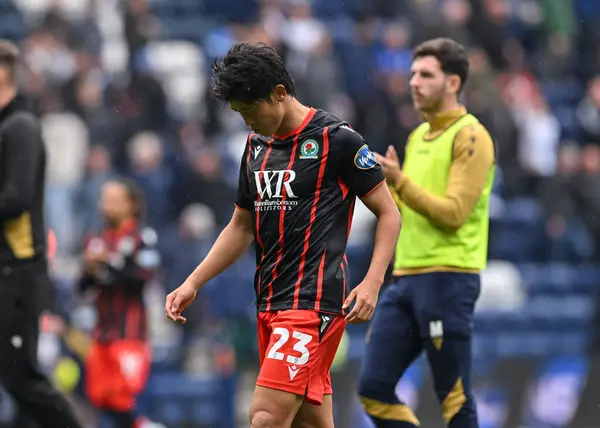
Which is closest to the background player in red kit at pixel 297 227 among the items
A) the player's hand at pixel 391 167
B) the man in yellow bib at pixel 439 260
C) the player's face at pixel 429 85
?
the player's hand at pixel 391 167

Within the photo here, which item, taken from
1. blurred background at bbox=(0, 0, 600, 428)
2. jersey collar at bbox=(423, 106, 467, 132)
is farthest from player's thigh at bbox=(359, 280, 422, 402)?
blurred background at bbox=(0, 0, 600, 428)

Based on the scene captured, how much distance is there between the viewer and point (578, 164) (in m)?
17.2

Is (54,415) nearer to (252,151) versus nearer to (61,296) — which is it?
(252,151)

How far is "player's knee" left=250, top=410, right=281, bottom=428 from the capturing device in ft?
19.7

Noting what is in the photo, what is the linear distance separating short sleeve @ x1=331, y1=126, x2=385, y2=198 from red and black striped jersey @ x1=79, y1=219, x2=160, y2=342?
471 centimetres

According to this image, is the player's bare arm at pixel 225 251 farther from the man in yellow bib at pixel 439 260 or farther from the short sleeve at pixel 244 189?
the man in yellow bib at pixel 439 260

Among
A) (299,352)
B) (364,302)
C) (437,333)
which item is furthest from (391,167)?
(299,352)

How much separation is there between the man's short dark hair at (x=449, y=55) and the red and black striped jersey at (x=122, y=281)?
12.5 ft

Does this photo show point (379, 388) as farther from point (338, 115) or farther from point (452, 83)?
point (338, 115)

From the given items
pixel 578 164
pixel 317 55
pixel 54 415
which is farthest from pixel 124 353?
pixel 578 164

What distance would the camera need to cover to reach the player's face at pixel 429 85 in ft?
25.2

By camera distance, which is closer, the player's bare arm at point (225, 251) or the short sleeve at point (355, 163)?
the short sleeve at point (355, 163)

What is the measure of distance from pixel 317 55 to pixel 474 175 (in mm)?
9870

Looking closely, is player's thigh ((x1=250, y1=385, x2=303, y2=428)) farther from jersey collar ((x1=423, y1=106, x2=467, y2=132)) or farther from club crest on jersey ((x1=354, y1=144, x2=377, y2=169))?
jersey collar ((x1=423, y1=106, x2=467, y2=132))
